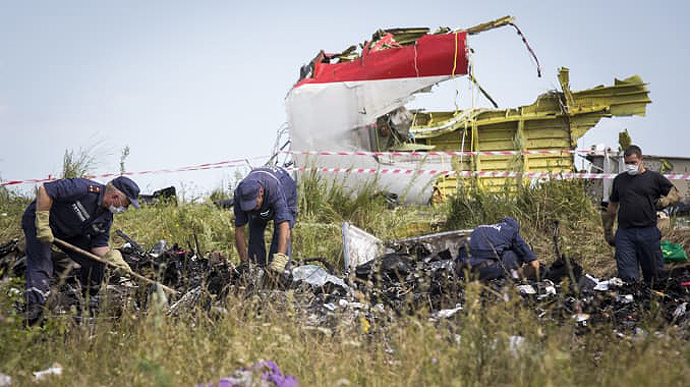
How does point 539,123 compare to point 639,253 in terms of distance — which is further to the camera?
point 539,123

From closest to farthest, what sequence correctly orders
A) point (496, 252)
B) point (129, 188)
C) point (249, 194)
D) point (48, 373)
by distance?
point (48, 373) < point (129, 188) < point (496, 252) < point (249, 194)

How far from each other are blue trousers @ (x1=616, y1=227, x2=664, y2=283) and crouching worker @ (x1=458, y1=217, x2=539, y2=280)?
116cm

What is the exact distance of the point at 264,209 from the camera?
6695 mm

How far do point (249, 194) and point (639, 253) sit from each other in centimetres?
438

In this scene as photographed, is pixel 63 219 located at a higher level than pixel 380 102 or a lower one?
lower

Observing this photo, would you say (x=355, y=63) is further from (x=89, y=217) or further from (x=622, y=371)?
(x=622, y=371)

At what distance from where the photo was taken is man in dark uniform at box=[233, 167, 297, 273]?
622 centimetres

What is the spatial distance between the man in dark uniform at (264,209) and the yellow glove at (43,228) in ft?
5.97

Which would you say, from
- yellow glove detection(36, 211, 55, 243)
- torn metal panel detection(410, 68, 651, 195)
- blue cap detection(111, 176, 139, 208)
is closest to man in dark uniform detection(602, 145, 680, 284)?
blue cap detection(111, 176, 139, 208)

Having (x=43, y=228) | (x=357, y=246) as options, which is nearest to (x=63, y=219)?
(x=43, y=228)

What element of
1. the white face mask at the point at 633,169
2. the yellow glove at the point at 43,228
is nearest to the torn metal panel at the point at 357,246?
the white face mask at the point at 633,169

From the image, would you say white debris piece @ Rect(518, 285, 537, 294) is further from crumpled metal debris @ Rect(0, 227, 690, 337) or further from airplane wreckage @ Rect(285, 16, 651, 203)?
airplane wreckage @ Rect(285, 16, 651, 203)

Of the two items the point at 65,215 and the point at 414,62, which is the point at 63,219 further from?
the point at 414,62

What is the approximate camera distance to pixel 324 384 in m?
3.05
